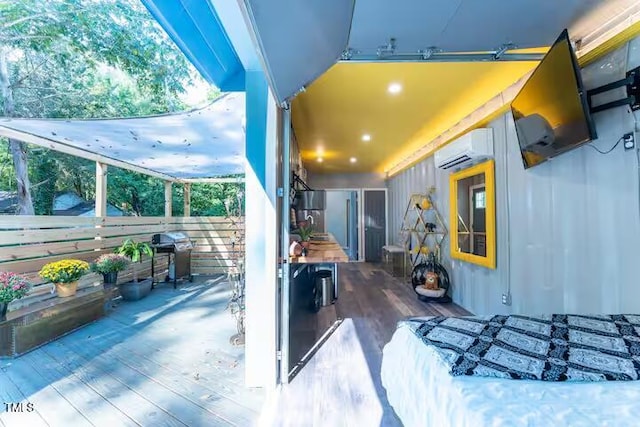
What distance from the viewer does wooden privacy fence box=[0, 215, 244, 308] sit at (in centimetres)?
311

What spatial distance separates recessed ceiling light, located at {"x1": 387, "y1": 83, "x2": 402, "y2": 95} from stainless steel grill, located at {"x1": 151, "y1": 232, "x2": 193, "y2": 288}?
14.7 feet

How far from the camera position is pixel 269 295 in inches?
81.5

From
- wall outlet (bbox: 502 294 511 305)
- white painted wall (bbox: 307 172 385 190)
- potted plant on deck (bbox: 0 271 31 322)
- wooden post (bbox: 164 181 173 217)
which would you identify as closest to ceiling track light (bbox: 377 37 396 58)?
wall outlet (bbox: 502 294 511 305)

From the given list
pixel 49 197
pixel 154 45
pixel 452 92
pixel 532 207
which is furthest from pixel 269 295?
pixel 49 197

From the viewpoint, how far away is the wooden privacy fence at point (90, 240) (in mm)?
3113

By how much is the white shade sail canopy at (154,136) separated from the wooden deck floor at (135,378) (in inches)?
83.7

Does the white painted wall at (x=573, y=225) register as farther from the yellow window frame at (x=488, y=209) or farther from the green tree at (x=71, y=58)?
the green tree at (x=71, y=58)

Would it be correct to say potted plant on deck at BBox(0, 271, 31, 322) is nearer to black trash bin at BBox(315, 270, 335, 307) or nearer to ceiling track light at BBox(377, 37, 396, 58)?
black trash bin at BBox(315, 270, 335, 307)

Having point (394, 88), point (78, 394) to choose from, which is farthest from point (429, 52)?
point (78, 394)

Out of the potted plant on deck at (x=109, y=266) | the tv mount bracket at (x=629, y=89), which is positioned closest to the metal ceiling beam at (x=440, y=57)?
the tv mount bracket at (x=629, y=89)

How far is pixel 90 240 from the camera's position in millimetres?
4145

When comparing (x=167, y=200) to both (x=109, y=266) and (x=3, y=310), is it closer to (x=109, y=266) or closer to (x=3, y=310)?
(x=109, y=266)

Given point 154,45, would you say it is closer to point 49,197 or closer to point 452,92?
point 49,197

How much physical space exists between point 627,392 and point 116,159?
17.9 feet
